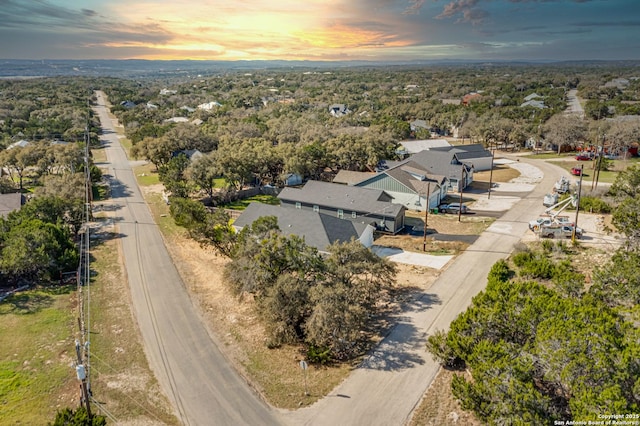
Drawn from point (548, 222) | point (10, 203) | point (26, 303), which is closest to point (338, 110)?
point (548, 222)

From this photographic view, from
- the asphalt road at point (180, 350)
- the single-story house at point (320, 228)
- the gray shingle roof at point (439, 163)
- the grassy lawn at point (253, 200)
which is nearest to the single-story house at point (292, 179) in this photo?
the grassy lawn at point (253, 200)

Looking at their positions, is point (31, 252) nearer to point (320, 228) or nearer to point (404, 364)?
point (320, 228)

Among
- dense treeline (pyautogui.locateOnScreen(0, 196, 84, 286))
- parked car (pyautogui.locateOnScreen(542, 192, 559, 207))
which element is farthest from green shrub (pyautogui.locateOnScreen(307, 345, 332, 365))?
parked car (pyautogui.locateOnScreen(542, 192, 559, 207))

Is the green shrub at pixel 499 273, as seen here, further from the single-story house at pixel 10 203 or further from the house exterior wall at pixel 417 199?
the single-story house at pixel 10 203

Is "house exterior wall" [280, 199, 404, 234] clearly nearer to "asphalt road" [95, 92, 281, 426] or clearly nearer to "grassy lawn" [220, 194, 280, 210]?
"grassy lawn" [220, 194, 280, 210]

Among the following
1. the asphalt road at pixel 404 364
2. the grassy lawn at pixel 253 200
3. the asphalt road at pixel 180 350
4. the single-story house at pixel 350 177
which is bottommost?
the asphalt road at pixel 180 350

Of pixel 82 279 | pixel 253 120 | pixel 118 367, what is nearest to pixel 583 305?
pixel 118 367
